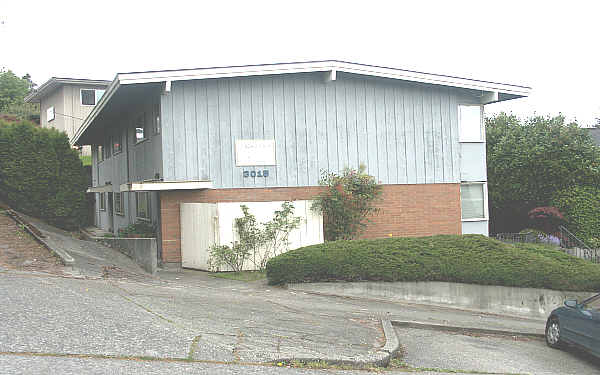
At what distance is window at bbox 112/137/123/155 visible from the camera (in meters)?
23.2

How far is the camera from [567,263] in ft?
→ 45.2

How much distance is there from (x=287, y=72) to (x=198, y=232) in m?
4.91

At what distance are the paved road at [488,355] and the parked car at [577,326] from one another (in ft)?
0.91

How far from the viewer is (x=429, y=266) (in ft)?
44.7

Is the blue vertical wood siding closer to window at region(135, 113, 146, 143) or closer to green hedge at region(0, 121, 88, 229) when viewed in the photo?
window at region(135, 113, 146, 143)

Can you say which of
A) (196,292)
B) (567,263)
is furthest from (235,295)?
(567,263)

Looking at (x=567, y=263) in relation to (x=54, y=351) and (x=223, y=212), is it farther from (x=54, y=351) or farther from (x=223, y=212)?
(x=54, y=351)

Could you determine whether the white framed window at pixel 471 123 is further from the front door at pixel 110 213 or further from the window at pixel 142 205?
the front door at pixel 110 213

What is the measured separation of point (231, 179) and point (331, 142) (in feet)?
10.1

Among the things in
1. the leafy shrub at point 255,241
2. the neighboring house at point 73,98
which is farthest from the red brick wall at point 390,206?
the neighboring house at point 73,98

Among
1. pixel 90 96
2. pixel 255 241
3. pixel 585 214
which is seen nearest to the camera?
pixel 255 241

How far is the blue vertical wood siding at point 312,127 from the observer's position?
51.4 ft

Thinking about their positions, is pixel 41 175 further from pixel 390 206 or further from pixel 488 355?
pixel 488 355

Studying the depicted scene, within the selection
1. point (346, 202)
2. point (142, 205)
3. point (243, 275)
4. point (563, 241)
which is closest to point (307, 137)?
point (346, 202)
